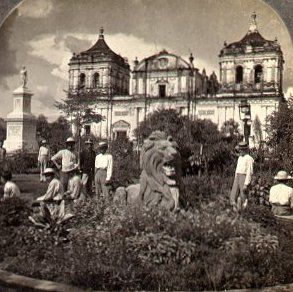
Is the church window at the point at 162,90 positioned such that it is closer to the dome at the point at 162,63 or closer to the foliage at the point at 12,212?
the dome at the point at 162,63

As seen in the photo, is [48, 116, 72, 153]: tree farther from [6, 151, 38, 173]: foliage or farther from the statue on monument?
the statue on monument

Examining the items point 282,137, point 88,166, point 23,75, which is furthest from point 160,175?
point 282,137

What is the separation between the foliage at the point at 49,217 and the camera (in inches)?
251

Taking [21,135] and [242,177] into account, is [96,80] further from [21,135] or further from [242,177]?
[242,177]

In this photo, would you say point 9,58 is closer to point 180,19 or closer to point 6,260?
point 180,19

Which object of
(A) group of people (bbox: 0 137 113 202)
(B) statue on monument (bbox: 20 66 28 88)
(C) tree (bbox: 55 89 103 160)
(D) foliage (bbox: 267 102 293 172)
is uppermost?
(B) statue on monument (bbox: 20 66 28 88)

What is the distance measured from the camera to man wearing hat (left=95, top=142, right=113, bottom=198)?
871 cm

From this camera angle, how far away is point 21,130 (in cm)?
1578

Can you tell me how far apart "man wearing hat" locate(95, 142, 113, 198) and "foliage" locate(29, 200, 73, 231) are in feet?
6.81

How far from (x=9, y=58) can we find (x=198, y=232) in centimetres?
716

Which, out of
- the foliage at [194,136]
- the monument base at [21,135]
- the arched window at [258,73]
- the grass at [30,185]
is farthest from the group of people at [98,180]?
the monument base at [21,135]

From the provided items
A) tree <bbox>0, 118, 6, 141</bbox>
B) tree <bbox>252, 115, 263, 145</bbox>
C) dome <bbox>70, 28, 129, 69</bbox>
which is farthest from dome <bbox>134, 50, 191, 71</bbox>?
tree <bbox>0, 118, 6, 141</bbox>

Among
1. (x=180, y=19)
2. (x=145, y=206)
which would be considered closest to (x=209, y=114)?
(x=180, y=19)

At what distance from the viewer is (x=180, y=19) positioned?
1030 centimetres
